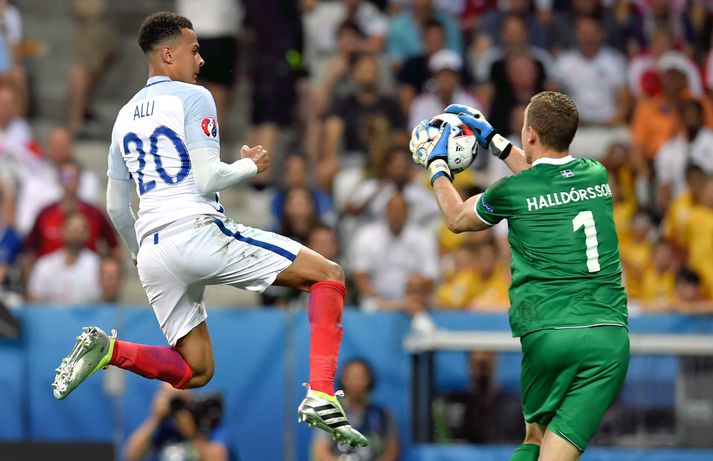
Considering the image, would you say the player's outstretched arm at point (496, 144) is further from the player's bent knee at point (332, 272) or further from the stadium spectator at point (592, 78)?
the stadium spectator at point (592, 78)

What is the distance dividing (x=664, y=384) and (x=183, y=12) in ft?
20.6

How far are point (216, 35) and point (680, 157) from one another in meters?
4.94

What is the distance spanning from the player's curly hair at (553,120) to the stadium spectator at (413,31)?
8.57 metres

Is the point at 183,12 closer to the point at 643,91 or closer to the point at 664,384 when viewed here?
the point at 643,91

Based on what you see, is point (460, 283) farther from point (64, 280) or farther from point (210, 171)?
point (210, 171)

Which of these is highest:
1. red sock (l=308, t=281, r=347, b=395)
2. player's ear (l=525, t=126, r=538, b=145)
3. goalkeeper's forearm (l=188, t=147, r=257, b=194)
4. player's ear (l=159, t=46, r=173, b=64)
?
player's ear (l=159, t=46, r=173, b=64)

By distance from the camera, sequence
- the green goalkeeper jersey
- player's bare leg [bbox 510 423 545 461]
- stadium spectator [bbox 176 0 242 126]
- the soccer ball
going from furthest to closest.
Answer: stadium spectator [bbox 176 0 242 126]
the soccer ball
player's bare leg [bbox 510 423 545 461]
the green goalkeeper jersey

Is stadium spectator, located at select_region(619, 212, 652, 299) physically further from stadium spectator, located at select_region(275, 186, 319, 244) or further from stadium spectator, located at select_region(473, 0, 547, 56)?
stadium spectator, located at select_region(473, 0, 547, 56)

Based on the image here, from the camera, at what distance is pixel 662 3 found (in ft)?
53.7

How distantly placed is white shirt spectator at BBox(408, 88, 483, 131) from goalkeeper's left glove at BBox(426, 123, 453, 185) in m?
7.24

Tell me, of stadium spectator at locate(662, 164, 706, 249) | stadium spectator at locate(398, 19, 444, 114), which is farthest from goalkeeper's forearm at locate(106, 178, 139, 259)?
stadium spectator at locate(398, 19, 444, 114)

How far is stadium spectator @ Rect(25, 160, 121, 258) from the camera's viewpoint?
1349 centimetres

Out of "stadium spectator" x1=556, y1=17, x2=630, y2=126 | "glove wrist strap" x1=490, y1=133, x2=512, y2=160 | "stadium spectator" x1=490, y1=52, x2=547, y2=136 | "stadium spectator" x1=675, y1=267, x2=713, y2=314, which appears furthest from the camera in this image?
"stadium spectator" x1=556, y1=17, x2=630, y2=126

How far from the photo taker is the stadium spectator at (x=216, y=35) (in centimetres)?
1428
